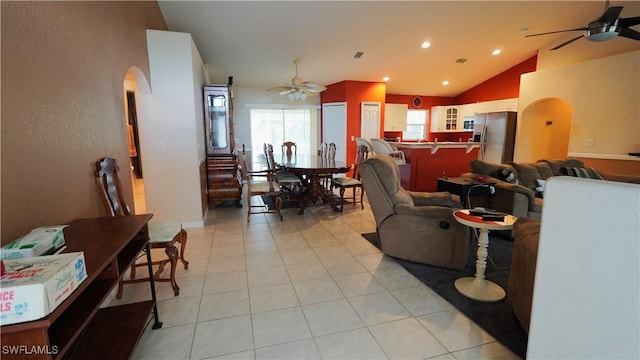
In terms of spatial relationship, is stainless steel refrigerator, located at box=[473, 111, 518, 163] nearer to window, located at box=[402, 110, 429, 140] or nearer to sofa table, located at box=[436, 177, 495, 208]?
window, located at box=[402, 110, 429, 140]

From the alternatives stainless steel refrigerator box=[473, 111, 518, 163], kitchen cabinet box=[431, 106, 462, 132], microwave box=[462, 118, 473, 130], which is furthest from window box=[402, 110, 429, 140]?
stainless steel refrigerator box=[473, 111, 518, 163]

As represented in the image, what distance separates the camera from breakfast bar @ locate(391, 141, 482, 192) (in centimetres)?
546

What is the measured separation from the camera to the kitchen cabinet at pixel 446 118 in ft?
29.3

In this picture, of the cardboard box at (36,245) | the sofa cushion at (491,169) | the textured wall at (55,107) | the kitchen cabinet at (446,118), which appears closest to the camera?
the cardboard box at (36,245)

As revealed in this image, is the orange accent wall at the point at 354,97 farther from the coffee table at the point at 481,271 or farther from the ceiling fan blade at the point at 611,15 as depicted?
the coffee table at the point at 481,271

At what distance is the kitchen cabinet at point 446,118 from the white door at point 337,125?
3.44 metres

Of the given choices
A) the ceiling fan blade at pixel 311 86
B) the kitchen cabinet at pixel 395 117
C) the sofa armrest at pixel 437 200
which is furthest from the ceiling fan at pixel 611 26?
the kitchen cabinet at pixel 395 117

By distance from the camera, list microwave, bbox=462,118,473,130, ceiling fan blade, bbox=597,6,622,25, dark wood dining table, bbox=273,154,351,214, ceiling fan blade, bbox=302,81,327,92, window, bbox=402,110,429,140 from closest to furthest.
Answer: ceiling fan blade, bbox=597,6,622,25 < dark wood dining table, bbox=273,154,351,214 < ceiling fan blade, bbox=302,81,327,92 < microwave, bbox=462,118,473,130 < window, bbox=402,110,429,140

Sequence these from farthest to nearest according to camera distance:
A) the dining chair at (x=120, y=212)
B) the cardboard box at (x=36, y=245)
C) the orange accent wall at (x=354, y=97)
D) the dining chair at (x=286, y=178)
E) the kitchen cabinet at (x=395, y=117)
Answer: the kitchen cabinet at (x=395, y=117) < the orange accent wall at (x=354, y=97) < the dining chair at (x=286, y=178) < the dining chair at (x=120, y=212) < the cardboard box at (x=36, y=245)

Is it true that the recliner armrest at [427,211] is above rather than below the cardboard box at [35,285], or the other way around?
below

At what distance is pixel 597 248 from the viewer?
982 mm

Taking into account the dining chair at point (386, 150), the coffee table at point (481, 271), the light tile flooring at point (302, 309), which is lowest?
the light tile flooring at point (302, 309)

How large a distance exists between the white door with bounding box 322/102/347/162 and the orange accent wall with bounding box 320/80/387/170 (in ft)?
0.36

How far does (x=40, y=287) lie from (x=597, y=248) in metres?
1.78
